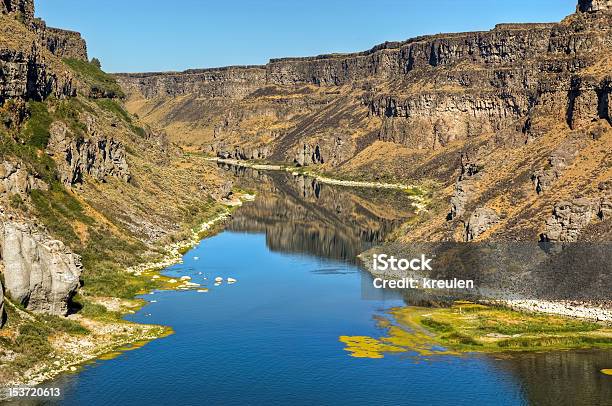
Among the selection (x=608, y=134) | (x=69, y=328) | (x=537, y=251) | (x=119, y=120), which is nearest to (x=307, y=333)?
(x=69, y=328)

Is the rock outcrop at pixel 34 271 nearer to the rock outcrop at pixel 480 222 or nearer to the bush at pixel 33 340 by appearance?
the bush at pixel 33 340

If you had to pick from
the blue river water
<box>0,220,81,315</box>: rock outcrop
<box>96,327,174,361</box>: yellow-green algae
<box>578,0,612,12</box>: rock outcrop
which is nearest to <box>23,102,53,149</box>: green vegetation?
the blue river water

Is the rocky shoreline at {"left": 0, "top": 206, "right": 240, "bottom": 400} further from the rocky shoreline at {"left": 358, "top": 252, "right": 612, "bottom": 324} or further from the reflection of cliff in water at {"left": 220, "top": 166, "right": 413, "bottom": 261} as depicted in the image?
the reflection of cliff in water at {"left": 220, "top": 166, "right": 413, "bottom": 261}

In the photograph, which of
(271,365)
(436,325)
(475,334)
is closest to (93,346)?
(271,365)

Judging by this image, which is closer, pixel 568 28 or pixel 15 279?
pixel 15 279

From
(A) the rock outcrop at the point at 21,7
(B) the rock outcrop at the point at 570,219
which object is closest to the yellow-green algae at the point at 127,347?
(B) the rock outcrop at the point at 570,219

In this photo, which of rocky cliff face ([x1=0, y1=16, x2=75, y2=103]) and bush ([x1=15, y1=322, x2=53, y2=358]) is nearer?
bush ([x1=15, y1=322, x2=53, y2=358])

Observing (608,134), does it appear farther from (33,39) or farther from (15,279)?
(33,39)
